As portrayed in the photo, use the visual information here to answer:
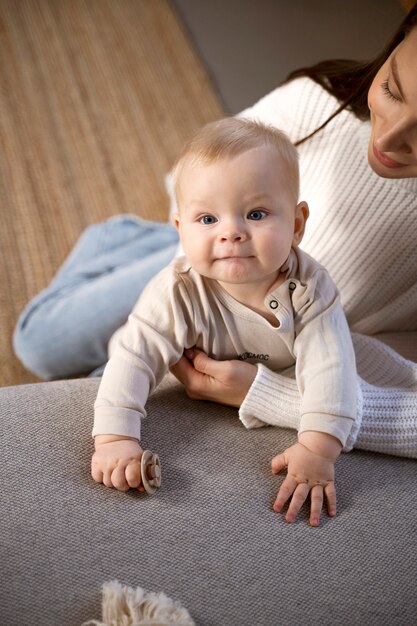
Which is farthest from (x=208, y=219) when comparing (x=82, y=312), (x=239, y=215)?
(x=82, y=312)

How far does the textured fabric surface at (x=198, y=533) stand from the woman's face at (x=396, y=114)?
1.28ft

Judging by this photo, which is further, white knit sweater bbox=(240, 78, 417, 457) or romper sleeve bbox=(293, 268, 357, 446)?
white knit sweater bbox=(240, 78, 417, 457)

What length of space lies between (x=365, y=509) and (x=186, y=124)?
1459 mm

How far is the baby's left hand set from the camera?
835 mm

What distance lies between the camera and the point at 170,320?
0.89 metres

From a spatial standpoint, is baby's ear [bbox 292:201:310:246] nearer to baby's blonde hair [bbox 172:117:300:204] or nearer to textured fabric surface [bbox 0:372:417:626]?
baby's blonde hair [bbox 172:117:300:204]

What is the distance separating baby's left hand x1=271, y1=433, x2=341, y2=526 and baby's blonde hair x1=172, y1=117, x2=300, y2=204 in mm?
313

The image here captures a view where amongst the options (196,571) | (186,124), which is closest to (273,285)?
(196,571)

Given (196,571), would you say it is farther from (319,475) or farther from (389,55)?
(389,55)

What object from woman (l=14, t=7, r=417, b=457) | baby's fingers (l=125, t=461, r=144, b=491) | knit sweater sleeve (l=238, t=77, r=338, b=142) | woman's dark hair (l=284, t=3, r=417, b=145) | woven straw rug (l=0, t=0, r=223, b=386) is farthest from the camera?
woven straw rug (l=0, t=0, r=223, b=386)

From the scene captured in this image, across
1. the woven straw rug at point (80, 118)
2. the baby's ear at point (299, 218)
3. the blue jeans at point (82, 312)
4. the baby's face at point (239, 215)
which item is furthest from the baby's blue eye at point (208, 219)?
the woven straw rug at point (80, 118)

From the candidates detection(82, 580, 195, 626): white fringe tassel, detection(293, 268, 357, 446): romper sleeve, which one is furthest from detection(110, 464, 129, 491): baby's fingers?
detection(293, 268, 357, 446): romper sleeve

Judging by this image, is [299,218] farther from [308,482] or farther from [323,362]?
[308,482]

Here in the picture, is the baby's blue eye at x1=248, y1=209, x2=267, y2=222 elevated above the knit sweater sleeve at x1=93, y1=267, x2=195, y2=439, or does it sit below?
above
